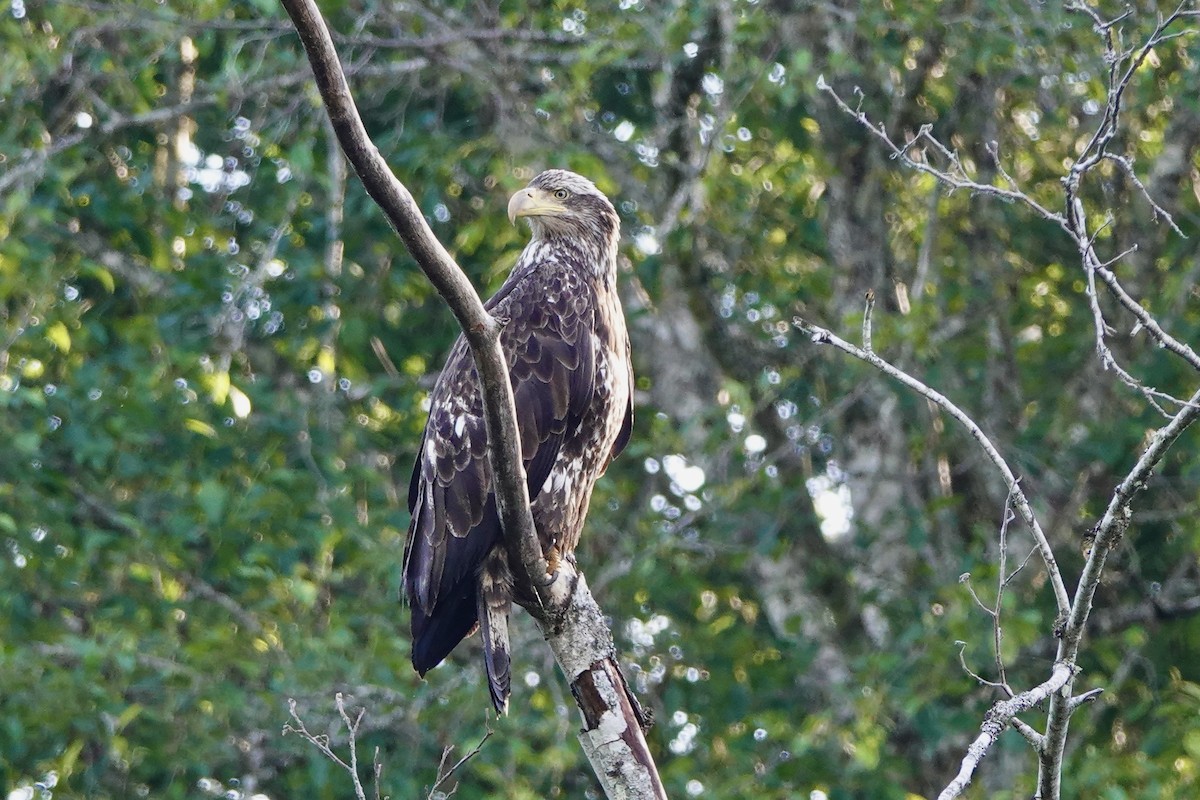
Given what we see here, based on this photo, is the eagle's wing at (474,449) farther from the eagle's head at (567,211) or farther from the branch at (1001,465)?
the branch at (1001,465)

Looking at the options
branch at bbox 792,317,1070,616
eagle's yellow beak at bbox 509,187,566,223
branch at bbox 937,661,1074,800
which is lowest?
eagle's yellow beak at bbox 509,187,566,223

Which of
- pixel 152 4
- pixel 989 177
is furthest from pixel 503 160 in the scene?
pixel 989 177

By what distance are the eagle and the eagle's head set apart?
7.9 inches

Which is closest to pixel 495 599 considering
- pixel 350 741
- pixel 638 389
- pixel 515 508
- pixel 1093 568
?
pixel 515 508

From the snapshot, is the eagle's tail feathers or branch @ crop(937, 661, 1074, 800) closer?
branch @ crop(937, 661, 1074, 800)

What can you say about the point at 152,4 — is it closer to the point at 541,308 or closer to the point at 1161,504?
the point at 541,308

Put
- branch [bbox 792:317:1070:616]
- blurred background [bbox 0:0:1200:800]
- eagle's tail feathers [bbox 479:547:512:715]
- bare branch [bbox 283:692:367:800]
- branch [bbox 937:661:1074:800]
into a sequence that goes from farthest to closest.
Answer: blurred background [bbox 0:0:1200:800] → eagle's tail feathers [bbox 479:547:512:715] → bare branch [bbox 283:692:367:800] → branch [bbox 792:317:1070:616] → branch [bbox 937:661:1074:800]

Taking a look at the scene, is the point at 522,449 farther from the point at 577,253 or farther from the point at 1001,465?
the point at 1001,465

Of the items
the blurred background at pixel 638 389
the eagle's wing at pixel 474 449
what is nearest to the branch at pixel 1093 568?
the eagle's wing at pixel 474 449

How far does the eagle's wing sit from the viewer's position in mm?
4539

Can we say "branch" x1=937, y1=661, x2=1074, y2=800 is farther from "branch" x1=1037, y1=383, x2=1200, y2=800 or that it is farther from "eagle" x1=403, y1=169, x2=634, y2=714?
Result: "eagle" x1=403, y1=169, x2=634, y2=714

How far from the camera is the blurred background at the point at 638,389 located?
6812 millimetres

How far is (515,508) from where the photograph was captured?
371 cm

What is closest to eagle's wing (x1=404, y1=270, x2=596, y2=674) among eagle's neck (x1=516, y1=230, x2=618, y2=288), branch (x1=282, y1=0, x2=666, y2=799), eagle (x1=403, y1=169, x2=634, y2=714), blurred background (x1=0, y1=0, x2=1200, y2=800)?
eagle (x1=403, y1=169, x2=634, y2=714)
